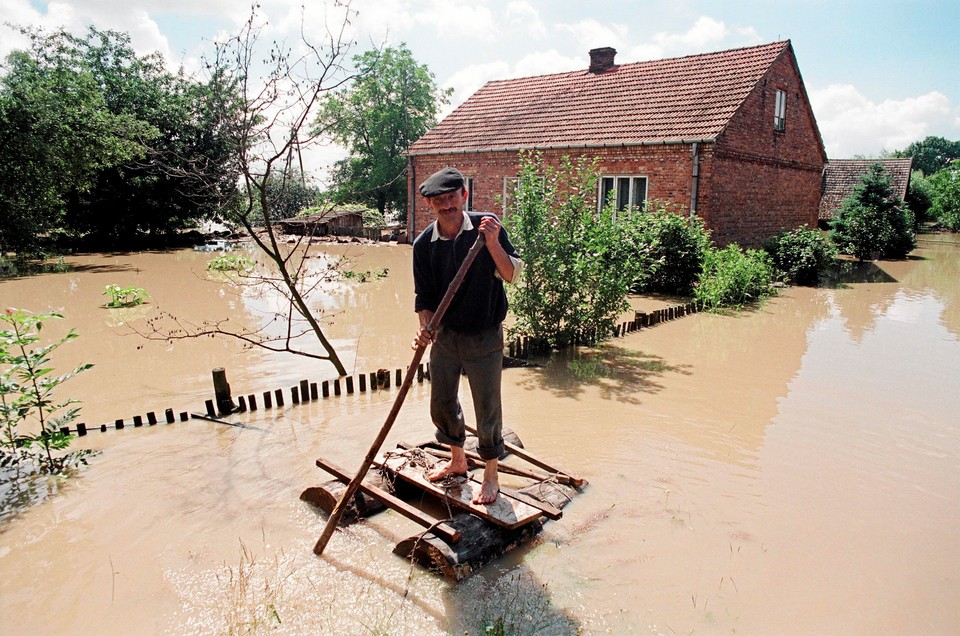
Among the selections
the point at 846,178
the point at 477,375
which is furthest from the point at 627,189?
the point at 846,178

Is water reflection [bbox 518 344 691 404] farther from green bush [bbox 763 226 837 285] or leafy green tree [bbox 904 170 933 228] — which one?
leafy green tree [bbox 904 170 933 228]

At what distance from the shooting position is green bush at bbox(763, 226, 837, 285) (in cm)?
1588

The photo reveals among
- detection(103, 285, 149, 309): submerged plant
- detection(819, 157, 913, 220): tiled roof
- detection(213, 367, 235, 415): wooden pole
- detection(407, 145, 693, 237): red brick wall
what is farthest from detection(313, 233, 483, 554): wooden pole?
detection(819, 157, 913, 220): tiled roof

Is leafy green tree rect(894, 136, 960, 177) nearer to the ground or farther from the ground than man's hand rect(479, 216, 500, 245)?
farther from the ground

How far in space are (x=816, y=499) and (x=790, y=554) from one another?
922 mm

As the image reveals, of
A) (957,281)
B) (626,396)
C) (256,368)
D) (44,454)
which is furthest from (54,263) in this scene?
(957,281)

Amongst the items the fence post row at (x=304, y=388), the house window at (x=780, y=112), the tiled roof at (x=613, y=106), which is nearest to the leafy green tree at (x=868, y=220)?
the house window at (x=780, y=112)

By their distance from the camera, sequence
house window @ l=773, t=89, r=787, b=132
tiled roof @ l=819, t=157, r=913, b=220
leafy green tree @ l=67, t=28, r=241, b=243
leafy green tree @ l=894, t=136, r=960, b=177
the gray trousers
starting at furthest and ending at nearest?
leafy green tree @ l=894, t=136, r=960, b=177
tiled roof @ l=819, t=157, r=913, b=220
leafy green tree @ l=67, t=28, r=241, b=243
house window @ l=773, t=89, r=787, b=132
the gray trousers

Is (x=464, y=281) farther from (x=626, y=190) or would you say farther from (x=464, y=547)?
(x=626, y=190)

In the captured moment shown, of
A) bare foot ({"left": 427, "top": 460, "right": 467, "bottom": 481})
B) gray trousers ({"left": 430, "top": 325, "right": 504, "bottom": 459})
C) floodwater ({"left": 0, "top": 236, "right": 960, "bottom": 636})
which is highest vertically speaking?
gray trousers ({"left": 430, "top": 325, "right": 504, "bottom": 459})

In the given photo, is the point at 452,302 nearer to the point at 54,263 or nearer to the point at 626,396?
the point at 626,396

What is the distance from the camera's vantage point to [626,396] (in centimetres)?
704

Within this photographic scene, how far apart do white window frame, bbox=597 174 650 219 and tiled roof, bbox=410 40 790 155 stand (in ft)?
3.10

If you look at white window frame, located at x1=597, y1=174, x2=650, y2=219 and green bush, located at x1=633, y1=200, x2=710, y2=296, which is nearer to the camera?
green bush, located at x1=633, y1=200, x2=710, y2=296
